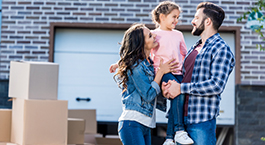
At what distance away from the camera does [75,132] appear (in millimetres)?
4691

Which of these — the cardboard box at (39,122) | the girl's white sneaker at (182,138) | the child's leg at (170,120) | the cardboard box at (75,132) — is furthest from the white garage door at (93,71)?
the girl's white sneaker at (182,138)

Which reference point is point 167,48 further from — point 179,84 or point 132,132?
point 132,132

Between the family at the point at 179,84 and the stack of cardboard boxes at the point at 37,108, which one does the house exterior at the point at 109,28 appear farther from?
the family at the point at 179,84

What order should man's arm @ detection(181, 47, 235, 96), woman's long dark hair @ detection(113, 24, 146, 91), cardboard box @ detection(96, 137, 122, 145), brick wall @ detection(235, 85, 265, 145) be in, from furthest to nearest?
1. brick wall @ detection(235, 85, 265, 145)
2. cardboard box @ detection(96, 137, 122, 145)
3. woman's long dark hair @ detection(113, 24, 146, 91)
4. man's arm @ detection(181, 47, 235, 96)

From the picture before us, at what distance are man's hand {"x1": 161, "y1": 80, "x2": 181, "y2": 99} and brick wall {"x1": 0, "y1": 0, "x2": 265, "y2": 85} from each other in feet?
12.1

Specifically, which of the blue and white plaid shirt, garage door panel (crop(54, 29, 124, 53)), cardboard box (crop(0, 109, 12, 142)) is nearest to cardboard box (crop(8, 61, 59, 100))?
cardboard box (crop(0, 109, 12, 142))

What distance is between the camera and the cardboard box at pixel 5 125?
13.1 feet

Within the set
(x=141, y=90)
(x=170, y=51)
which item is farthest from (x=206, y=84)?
(x=170, y=51)

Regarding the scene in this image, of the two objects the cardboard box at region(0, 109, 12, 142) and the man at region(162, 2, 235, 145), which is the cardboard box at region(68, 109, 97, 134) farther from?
Answer: the man at region(162, 2, 235, 145)

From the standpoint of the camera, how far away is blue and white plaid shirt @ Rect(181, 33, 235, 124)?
257cm

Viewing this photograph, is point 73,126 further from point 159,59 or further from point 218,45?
point 218,45

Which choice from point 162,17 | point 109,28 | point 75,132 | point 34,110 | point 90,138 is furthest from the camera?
point 109,28

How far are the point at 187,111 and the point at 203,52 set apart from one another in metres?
0.42

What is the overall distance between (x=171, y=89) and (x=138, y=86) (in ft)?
0.75
